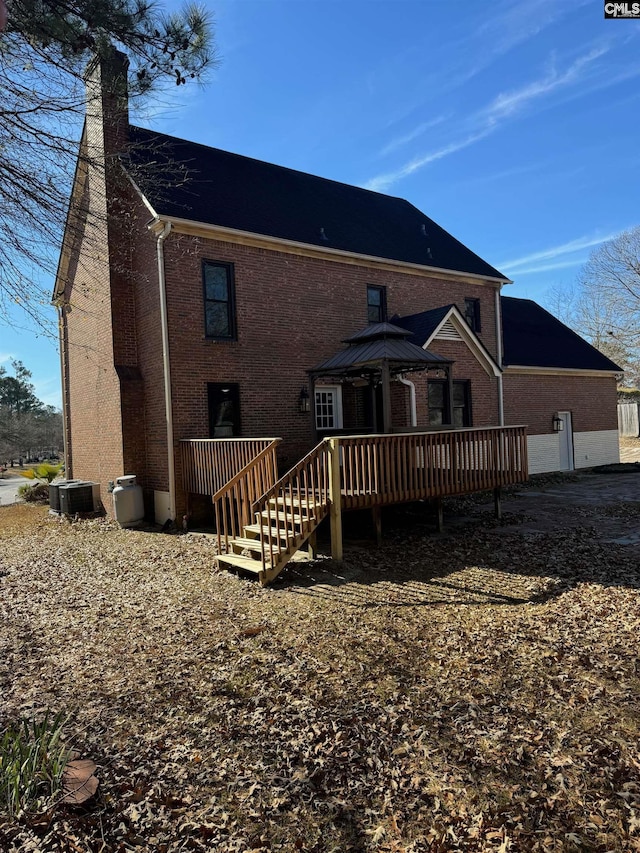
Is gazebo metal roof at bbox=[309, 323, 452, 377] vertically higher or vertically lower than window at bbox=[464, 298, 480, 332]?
lower

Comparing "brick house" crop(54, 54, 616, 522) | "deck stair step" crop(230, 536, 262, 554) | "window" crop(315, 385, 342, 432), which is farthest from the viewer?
"window" crop(315, 385, 342, 432)

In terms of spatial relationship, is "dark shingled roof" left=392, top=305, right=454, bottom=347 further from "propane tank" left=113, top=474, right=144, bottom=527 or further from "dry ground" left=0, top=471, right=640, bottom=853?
"propane tank" left=113, top=474, right=144, bottom=527

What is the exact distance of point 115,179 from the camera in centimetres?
644

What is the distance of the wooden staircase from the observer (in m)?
7.21

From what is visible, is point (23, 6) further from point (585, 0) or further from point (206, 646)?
point (585, 0)

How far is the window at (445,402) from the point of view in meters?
14.3

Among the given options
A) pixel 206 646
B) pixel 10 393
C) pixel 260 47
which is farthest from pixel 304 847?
pixel 10 393

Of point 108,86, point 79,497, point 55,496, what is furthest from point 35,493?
point 108,86

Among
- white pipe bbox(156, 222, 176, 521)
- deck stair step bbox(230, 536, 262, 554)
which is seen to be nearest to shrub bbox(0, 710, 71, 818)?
deck stair step bbox(230, 536, 262, 554)

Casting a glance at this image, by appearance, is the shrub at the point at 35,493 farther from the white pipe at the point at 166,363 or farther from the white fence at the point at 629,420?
the white fence at the point at 629,420

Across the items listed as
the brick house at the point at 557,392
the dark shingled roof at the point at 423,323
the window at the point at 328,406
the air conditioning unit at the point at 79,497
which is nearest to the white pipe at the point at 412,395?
the dark shingled roof at the point at 423,323

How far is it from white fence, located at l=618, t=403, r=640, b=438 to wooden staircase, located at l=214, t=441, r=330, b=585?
26.9 meters

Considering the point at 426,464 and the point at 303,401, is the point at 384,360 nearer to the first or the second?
the point at 426,464

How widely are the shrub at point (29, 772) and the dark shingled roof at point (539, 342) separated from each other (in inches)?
649
